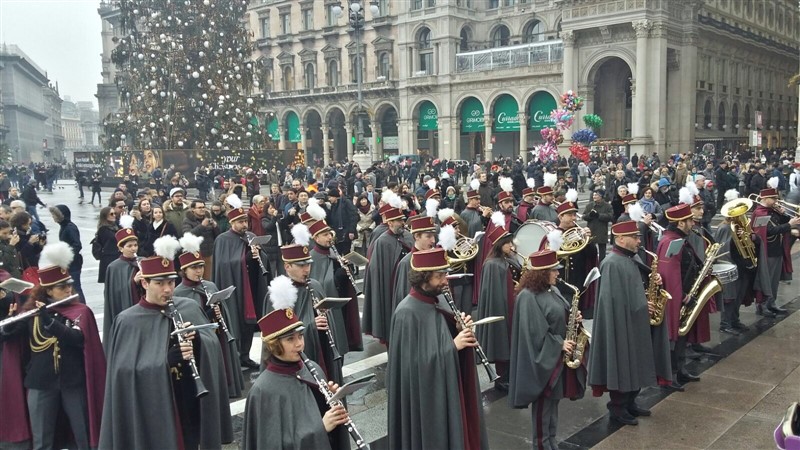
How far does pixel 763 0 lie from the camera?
213ft

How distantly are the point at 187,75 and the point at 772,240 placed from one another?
27958 mm

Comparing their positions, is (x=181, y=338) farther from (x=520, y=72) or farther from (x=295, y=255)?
(x=520, y=72)

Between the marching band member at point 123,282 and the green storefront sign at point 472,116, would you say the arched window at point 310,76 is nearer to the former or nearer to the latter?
the green storefront sign at point 472,116

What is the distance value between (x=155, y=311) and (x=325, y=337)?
1.53 meters

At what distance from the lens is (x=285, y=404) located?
4.06m

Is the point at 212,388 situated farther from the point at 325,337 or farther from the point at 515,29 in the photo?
the point at 515,29

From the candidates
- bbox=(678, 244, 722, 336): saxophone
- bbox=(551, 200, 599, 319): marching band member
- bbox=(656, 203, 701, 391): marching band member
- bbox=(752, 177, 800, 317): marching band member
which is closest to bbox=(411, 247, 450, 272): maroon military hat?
bbox=(656, 203, 701, 391): marching band member

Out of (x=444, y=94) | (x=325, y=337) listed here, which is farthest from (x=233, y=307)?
(x=444, y=94)

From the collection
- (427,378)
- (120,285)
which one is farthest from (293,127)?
(427,378)

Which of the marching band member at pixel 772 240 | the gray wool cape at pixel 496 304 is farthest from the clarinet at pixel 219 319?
the marching band member at pixel 772 240

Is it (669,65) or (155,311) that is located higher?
(669,65)

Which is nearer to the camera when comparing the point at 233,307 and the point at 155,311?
the point at 155,311

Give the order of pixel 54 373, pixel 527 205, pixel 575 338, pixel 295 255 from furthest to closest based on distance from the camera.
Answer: pixel 527 205 → pixel 295 255 → pixel 575 338 → pixel 54 373

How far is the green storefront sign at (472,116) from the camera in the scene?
57.1m
